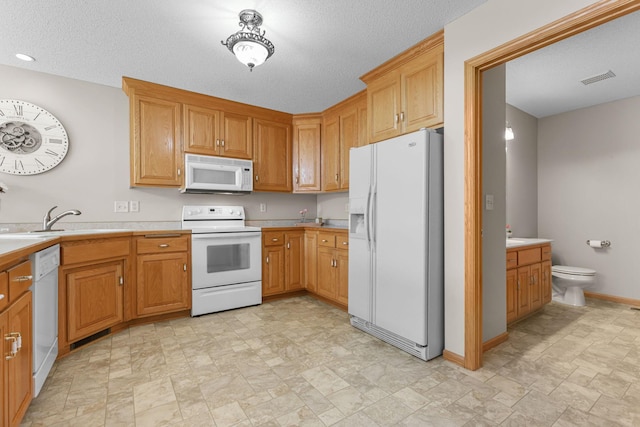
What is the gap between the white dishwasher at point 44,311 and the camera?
65.9 inches

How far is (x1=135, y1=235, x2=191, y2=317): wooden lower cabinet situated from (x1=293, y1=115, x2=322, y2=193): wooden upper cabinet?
64.8 inches

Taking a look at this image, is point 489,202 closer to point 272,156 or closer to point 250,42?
point 250,42

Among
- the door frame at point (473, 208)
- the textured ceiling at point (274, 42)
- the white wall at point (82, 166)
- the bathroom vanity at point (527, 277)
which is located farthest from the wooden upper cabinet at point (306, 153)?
the bathroom vanity at point (527, 277)

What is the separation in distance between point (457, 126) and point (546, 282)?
Result: 2352 millimetres

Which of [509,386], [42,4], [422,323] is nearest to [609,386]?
[509,386]

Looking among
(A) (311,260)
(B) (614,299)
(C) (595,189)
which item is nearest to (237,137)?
(A) (311,260)

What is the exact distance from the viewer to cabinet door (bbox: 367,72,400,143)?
8.56 feet

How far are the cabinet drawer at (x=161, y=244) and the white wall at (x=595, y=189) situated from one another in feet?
15.7

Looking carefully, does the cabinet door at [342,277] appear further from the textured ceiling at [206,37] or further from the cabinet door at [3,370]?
the cabinet door at [3,370]

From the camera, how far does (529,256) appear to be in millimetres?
3014

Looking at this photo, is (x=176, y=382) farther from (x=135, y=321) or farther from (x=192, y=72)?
(x=192, y=72)

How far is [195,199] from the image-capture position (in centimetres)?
359

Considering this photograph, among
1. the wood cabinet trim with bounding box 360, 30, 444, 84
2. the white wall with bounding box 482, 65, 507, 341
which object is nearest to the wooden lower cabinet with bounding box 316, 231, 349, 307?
the white wall with bounding box 482, 65, 507, 341

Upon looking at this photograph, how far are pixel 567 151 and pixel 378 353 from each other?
→ 396 cm
